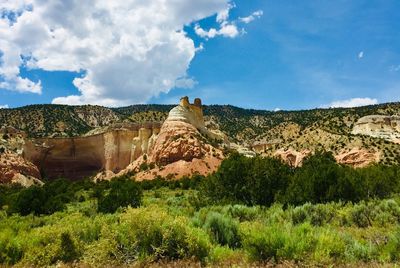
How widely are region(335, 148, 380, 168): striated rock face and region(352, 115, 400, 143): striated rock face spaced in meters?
19.1

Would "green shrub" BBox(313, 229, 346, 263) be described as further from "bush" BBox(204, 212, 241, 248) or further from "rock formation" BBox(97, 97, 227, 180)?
"rock formation" BBox(97, 97, 227, 180)

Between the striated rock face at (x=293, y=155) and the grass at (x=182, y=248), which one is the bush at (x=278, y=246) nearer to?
the grass at (x=182, y=248)

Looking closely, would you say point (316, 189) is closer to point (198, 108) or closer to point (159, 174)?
point (159, 174)

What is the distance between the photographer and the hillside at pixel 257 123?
244 ft

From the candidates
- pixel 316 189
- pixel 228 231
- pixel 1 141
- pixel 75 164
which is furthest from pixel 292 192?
pixel 75 164

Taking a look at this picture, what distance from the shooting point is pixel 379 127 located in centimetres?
8356

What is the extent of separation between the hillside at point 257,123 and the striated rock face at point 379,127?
305 centimetres

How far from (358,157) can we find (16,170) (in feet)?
173

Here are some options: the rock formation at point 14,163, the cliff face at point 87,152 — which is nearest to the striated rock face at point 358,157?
the cliff face at point 87,152

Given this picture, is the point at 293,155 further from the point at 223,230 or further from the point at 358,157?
the point at 223,230

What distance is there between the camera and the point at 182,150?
195 feet

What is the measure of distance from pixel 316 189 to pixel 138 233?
13.6 metres

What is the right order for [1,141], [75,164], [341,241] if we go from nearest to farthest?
[341,241], [1,141], [75,164]

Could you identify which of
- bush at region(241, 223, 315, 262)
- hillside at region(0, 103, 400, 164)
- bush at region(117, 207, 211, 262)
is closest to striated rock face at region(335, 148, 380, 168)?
hillside at region(0, 103, 400, 164)
